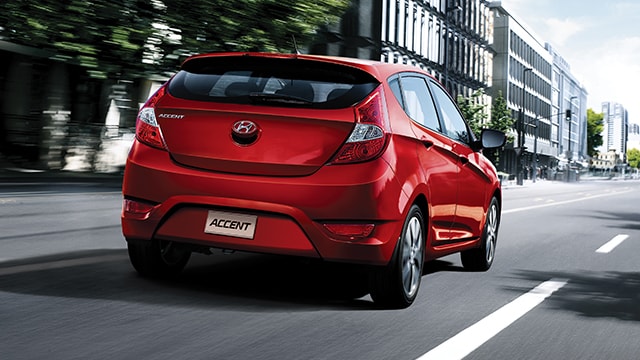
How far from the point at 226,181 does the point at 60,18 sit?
1444 centimetres

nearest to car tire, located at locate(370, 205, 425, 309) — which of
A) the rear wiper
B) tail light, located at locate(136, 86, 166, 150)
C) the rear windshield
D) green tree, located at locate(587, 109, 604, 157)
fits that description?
the rear windshield

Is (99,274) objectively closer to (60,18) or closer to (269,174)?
(269,174)

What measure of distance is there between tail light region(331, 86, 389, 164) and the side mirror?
2.65m

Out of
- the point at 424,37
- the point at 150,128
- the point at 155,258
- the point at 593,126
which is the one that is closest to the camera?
the point at 150,128

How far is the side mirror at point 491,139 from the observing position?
7.98m

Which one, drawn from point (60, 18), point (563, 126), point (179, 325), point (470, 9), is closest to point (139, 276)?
point (179, 325)

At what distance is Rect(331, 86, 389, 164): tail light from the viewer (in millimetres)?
5391

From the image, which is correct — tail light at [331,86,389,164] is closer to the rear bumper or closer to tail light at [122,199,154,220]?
the rear bumper

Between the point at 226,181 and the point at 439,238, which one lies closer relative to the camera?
the point at 226,181

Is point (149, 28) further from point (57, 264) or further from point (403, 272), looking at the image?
point (403, 272)

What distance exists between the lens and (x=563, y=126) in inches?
5271

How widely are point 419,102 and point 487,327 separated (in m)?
1.91

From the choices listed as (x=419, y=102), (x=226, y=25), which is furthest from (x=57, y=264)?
(x=226, y=25)

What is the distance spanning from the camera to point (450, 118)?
289 inches
